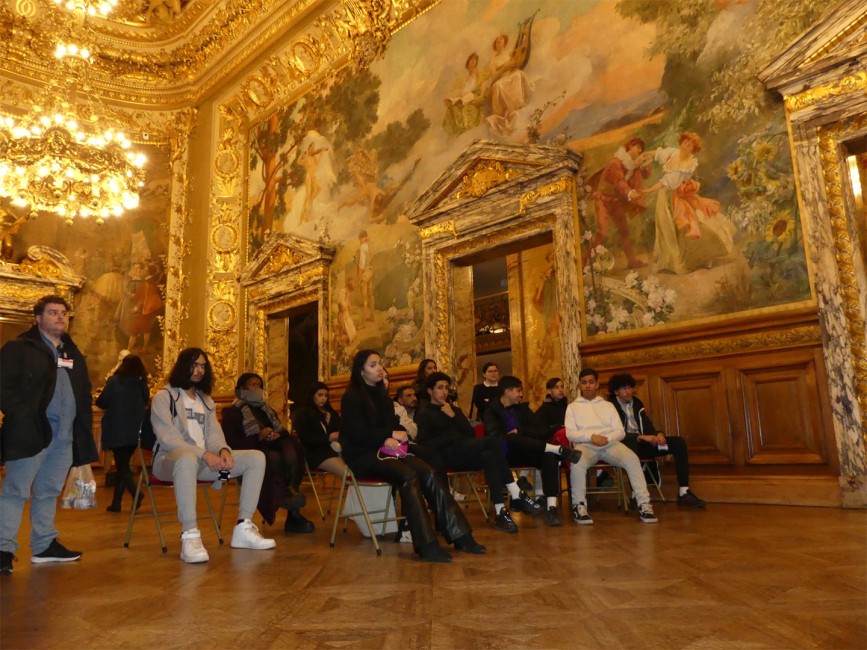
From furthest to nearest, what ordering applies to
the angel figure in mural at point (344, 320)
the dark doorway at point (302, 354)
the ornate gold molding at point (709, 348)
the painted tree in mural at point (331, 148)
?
the dark doorway at point (302, 354) < the angel figure in mural at point (344, 320) < the painted tree in mural at point (331, 148) < the ornate gold molding at point (709, 348)

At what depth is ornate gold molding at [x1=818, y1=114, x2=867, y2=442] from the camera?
213 inches

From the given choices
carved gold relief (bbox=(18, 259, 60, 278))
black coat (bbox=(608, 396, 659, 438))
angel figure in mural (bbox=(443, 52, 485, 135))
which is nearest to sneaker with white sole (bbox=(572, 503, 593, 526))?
black coat (bbox=(608, 396, 659, 438))

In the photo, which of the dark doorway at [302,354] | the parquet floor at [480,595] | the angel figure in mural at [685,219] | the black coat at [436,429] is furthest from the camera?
the dark doorway at [302,354]

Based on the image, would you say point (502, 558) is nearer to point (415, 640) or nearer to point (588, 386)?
point (415, 640)

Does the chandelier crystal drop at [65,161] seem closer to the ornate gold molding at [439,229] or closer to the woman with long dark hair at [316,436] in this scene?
the ornate gold molding at [439,229]

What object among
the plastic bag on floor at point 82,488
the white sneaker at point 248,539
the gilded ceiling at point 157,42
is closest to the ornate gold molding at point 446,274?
the white sneaker at point 248,539

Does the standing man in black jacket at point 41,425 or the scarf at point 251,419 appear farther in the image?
the scarf at point 251,419

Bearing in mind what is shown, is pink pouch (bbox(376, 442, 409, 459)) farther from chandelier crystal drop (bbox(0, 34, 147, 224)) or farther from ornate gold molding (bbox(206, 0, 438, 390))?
chandelier crystal drop (bbox(0, 34, 147, 224))

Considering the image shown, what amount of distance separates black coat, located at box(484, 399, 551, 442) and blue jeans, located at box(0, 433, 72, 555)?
3149 mm

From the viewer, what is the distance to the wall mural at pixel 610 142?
20.1ft

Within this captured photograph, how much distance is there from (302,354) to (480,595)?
513 inches

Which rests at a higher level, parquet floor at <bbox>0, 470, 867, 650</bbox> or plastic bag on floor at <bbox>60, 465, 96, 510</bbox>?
plastic bag on floor at <bbox>60, 465, 96, 510</bbox>

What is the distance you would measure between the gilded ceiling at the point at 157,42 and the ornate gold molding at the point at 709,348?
8795mm

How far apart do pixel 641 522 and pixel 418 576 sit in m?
2.32
